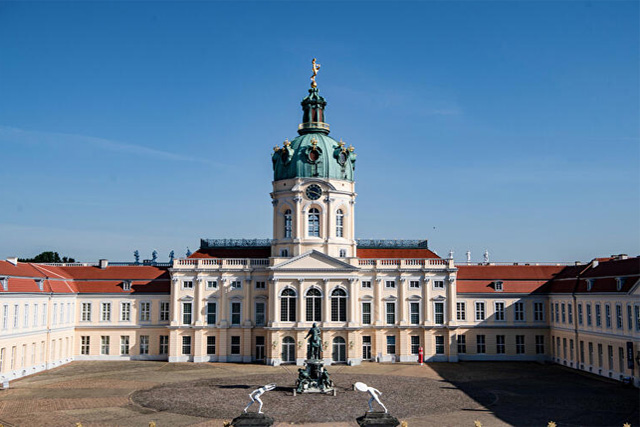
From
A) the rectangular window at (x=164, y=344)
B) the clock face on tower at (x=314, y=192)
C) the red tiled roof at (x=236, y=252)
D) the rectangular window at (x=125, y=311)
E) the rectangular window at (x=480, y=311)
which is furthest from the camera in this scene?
the red tiled roof at (x=236, y=252)

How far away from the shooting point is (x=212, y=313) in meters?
70.5

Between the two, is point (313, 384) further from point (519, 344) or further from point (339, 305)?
point (519, 344)

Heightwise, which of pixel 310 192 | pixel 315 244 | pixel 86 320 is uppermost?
pixel 310 192

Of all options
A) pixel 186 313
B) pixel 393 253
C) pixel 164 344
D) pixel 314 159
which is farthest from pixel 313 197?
pixel 164 344

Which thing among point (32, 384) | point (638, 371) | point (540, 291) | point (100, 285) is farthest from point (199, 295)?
point (638, 371)

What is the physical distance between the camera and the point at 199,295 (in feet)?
231

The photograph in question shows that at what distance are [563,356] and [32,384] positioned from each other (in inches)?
2039

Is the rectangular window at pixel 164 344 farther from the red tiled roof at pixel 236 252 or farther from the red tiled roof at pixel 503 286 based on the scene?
the red tiled roof at pixel 503 286

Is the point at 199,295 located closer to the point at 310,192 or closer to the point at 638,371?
the point at 310,192

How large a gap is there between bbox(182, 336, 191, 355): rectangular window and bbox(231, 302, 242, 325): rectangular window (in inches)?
208

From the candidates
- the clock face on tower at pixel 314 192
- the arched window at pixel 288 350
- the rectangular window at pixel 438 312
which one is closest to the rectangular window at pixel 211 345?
the arched window at pixel 288 350

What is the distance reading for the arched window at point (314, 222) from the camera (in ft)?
234

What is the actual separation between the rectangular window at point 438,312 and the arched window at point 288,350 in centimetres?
1641

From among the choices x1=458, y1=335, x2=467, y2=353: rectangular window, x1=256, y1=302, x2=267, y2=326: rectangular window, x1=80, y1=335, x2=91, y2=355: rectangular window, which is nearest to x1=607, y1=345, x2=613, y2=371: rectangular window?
x1=458, y1=335, x2=467, y2=353: rectangular window
